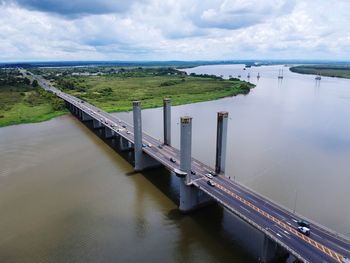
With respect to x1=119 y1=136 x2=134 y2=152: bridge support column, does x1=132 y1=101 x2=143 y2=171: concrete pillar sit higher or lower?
higher

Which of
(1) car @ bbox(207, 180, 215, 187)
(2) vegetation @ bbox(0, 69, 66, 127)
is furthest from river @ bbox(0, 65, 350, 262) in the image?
(2) vegetation @ bbox(0, 69, 66, 127)

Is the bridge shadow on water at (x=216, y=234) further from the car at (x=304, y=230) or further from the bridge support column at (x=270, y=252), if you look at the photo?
the car at (x=304, y=230)

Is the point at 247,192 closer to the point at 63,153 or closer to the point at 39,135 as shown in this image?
the point at 63,153

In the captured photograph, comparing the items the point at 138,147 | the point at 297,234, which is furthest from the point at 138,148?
the point at 297,234

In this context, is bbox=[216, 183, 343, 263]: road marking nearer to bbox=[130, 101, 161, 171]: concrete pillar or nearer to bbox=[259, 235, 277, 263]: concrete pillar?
bbox=[259, 235, 277, 263]: concrete pillar

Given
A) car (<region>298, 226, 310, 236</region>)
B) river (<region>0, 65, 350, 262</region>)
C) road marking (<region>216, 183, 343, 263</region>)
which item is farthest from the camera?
river (<region>0, 65, 350, 262</region>)

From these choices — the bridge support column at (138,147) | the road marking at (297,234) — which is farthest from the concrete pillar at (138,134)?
the road marking at (297,234)

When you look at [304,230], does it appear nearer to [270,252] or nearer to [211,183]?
[270,252]

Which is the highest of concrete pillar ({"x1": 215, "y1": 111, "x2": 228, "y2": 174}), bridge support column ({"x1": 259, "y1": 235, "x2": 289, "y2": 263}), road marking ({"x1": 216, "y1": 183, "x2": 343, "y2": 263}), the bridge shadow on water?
concrete pillar ({"x1": 215, "y1": 111, "x2": 228, "y2": 174})
